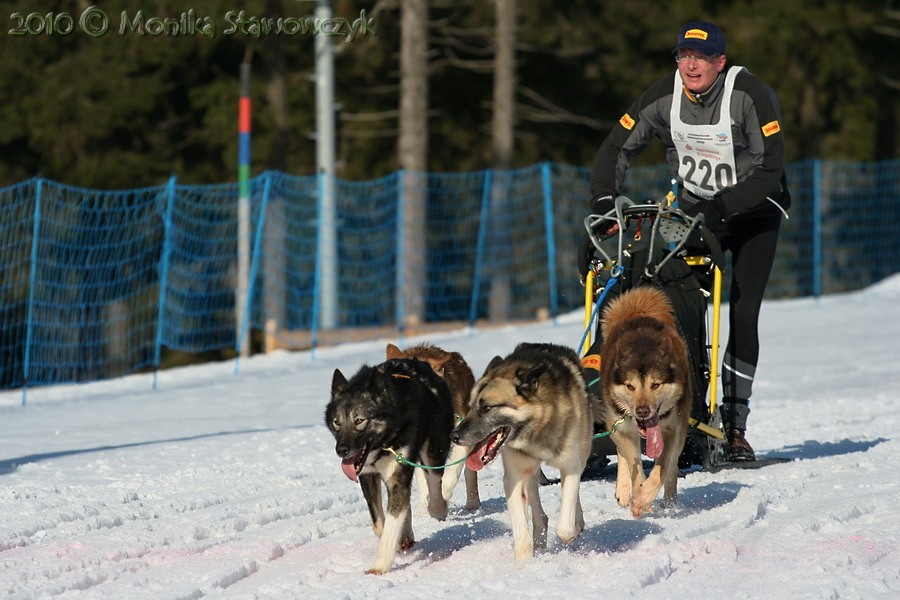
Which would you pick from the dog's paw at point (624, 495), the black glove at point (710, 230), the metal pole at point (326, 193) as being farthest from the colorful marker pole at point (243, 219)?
the dog's paw at point (624, 495)

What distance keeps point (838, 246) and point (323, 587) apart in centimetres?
1778

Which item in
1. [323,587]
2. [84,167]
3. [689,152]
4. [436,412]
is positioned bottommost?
[323,587]

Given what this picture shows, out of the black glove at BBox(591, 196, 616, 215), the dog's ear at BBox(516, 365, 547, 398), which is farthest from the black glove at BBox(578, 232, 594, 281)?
the dog's ear at BBox(516, 365, 547, 398)

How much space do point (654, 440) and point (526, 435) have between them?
0.82 m

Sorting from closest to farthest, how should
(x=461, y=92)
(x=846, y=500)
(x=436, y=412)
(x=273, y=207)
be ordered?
(x=436, y=412) < (x=846, y=500) < (x=273, y=207) < (x=461, y=92)

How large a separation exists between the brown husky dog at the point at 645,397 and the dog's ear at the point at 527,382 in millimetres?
718

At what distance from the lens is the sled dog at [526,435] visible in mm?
5129

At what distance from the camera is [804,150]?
28.5 metres

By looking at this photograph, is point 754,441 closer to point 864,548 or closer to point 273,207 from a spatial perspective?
point 864,548

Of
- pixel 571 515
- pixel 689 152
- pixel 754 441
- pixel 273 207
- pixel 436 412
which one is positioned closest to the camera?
pixel 571 515

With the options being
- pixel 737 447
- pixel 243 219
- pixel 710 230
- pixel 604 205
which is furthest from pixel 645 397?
pixel 243 219

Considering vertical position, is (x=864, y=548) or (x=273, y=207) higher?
(x=273, y=207)

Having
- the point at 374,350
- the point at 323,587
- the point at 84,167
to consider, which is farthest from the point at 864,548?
the point at 84,167

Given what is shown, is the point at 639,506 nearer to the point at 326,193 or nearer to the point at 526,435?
the point at 526,435
